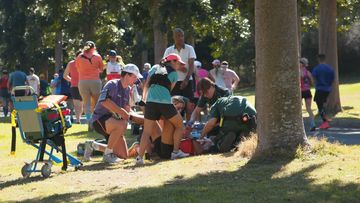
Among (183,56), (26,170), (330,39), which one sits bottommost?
(26,170)

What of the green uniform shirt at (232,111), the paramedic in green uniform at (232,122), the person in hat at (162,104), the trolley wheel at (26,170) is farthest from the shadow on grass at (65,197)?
the green uniform shirt at (232,111)

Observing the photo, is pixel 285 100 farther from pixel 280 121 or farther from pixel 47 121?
pixel 47 121

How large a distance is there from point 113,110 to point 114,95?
0.30 m

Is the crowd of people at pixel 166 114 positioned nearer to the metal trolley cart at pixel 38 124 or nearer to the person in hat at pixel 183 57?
the person in hat at pixel 183 57

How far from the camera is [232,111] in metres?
10.5

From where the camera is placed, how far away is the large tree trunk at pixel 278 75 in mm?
8641

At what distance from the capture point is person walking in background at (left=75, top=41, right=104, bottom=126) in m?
14.4

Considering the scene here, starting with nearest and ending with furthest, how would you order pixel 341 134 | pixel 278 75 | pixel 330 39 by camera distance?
pixel 278 75 → pixel 341 134 → pixel 330 39

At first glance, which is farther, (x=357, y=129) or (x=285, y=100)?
(x=357, y=129)

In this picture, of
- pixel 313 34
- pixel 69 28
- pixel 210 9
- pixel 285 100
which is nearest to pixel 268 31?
pixel 285 100

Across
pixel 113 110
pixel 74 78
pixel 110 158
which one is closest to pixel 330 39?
pixel 74 78

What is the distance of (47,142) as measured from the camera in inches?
358

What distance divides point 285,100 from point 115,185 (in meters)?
2.40

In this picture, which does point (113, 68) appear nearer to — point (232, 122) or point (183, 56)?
point (183, 56)
